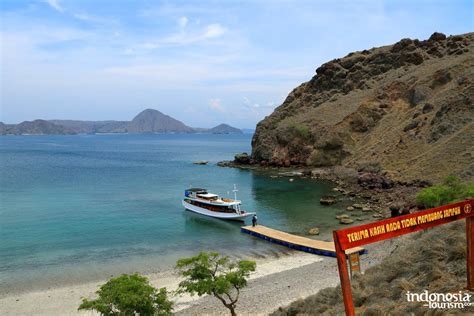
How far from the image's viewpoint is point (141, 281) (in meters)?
17.4

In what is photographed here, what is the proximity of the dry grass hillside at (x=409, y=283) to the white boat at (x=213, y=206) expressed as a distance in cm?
2744

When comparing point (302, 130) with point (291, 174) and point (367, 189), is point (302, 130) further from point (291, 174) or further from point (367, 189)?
point (367, 189)

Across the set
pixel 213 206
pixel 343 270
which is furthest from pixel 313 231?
pixel 343 270

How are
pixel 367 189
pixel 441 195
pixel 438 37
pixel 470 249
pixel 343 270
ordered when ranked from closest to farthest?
1. pixel 343 270
2. pixel 470 249
3. pixel 441 195
4. pixel 367 189
5. pixel 438 37

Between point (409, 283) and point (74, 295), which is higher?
point (409, 283)

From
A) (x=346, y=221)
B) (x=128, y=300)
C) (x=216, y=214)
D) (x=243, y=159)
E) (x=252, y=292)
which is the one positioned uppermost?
(x=128, y=300)

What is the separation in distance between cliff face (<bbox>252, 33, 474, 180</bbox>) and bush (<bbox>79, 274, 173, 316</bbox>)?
4549 cm

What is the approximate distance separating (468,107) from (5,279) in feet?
216

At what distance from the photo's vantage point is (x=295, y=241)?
34.5 metres

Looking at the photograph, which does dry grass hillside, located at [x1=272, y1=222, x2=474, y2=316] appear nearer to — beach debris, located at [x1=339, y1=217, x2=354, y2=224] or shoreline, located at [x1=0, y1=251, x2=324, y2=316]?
shoreline, located at [x1=0, y1=251, x2=324, y2=316]

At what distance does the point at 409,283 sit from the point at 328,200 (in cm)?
3913

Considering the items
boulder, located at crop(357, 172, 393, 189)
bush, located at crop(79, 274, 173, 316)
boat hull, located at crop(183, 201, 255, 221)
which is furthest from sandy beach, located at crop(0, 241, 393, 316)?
boulder, located at crop(357, 172, 393, 189)

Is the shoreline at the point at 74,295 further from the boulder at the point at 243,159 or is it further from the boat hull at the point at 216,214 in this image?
the boulder at the point at 243,159

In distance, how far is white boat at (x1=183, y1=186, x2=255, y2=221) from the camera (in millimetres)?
45119
